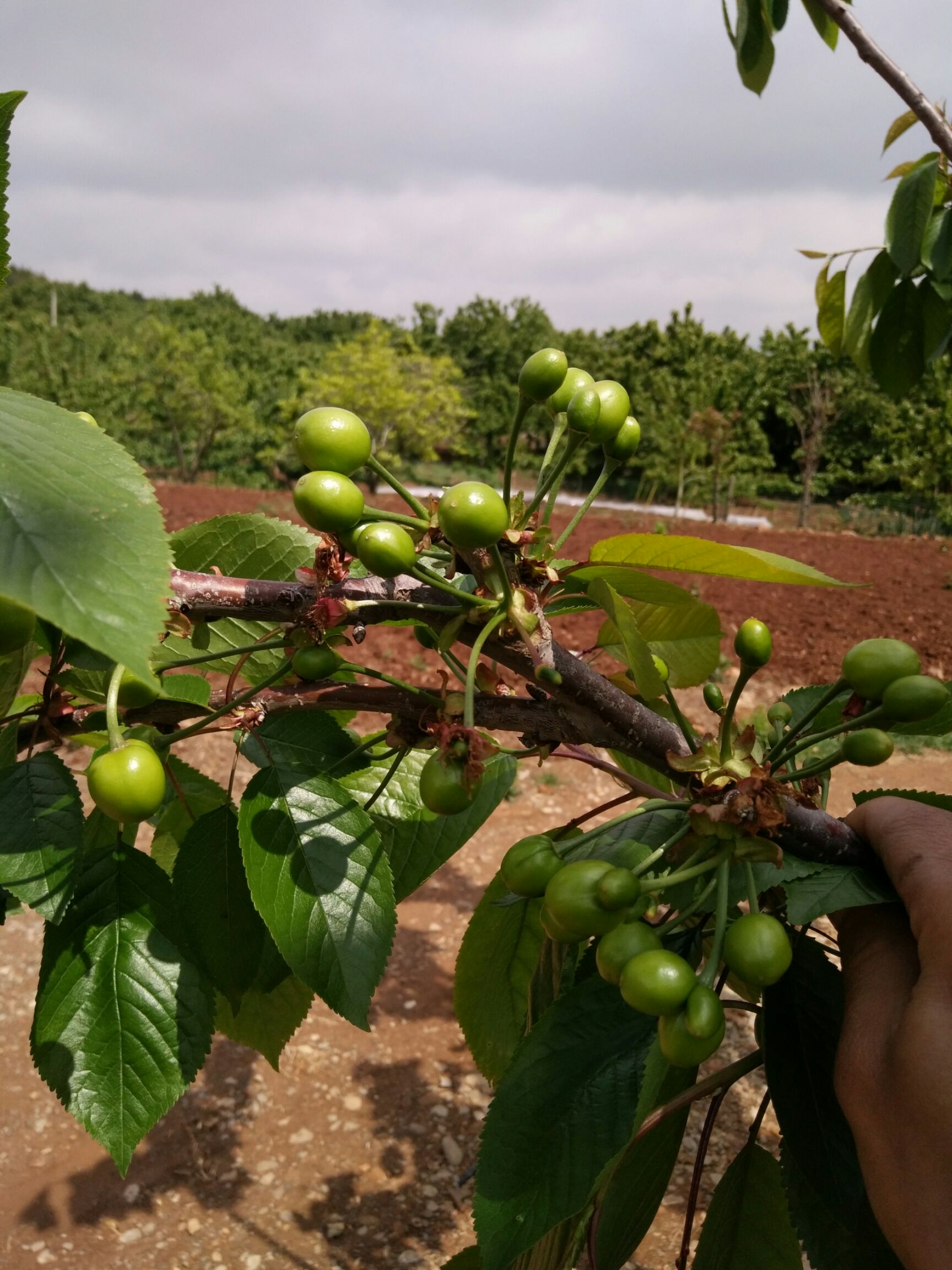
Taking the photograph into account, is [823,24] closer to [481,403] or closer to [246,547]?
[246,547]

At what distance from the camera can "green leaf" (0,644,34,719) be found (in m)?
1.08

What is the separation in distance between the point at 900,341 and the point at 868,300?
0.53ft

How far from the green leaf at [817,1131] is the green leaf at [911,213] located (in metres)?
1.95

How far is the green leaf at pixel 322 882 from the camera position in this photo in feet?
3.17

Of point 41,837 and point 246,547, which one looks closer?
point 41,837

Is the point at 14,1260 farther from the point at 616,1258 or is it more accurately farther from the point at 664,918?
the point at 664,918

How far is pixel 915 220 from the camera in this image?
228 cm

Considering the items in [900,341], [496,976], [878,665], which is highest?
[900,341]

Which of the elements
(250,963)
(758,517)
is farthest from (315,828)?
(758,517)

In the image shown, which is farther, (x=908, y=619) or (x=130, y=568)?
(x=908, y=619)

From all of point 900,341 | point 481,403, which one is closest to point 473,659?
point 900,341

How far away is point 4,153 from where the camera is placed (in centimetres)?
81

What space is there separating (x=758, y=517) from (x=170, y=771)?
40335 millimetres

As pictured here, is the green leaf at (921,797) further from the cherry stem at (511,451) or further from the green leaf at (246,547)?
the green leaf at (246,547)
